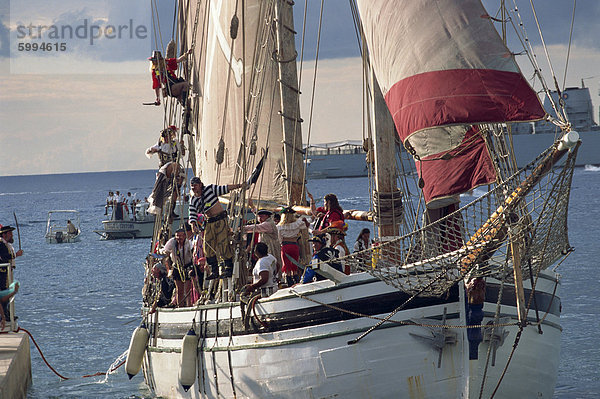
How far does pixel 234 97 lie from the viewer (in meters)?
20.8

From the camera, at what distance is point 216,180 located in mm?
21328

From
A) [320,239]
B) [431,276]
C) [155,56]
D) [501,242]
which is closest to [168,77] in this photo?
[155,56]

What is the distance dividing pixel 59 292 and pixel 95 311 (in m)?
7.65

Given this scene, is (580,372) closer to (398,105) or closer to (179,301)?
(179,301)

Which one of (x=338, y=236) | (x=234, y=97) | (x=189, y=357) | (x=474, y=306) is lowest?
(x=189, y=357)

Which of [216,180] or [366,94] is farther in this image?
[216,180]

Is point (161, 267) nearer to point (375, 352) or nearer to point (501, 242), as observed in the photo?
point (375, 352)

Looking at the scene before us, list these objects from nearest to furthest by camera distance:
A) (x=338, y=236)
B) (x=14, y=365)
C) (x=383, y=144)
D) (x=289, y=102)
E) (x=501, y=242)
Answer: (x=501, y=242) → (x=383, y=144) → (x=338, y=236) → (x=14, y=365) → (x=289, y=102)

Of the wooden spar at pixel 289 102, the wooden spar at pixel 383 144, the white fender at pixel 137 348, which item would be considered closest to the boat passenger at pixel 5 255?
the white fender at pixel 137 348

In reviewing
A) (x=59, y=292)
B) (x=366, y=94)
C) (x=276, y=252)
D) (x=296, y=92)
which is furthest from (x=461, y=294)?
(x=59, y=292)

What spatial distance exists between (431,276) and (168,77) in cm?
1202

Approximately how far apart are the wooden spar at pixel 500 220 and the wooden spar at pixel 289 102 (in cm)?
718

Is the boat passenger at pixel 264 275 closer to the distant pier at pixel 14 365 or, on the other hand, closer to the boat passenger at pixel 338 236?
the boat passenger at pixel 338 236

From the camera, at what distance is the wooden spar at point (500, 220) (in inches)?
437
